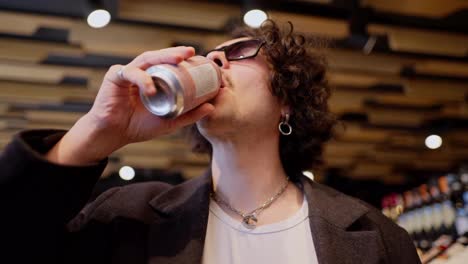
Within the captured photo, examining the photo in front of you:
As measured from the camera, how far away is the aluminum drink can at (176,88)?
1.05 m

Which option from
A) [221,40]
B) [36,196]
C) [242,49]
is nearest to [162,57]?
[36,196]

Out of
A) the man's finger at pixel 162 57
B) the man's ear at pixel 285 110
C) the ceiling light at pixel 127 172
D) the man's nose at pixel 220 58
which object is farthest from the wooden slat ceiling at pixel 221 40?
the man's finger at pixel 162 57

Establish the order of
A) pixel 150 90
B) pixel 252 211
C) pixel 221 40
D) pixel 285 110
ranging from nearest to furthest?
pixel 150 90
pixel 252 211
pixel 285 110
pixel 221 40

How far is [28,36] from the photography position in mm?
3590

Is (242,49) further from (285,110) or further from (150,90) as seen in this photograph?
(150,90)

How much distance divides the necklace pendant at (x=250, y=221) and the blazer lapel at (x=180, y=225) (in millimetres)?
98

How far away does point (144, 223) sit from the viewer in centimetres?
133

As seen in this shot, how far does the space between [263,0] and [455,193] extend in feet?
4.71

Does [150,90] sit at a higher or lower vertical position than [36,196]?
higher

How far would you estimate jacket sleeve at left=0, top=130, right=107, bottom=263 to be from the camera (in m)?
1.09

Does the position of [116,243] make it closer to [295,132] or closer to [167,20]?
[295,132]

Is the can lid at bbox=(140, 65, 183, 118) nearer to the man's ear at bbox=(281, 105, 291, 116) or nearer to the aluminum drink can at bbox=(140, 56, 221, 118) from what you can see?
the aluminum drink can at bbox=(140, 56, 221, 118)

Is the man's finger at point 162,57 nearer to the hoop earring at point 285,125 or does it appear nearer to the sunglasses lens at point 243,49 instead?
the sunglasses lens at point 243,49

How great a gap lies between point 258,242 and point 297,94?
0.52m
